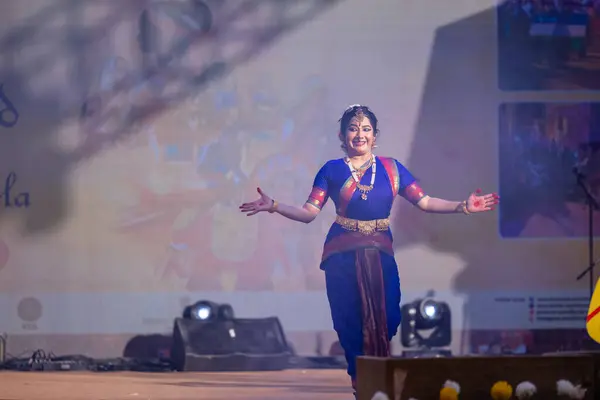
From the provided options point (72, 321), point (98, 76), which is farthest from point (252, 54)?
point (72, 321)

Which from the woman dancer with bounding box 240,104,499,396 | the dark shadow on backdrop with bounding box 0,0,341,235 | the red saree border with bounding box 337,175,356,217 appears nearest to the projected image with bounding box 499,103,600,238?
the woman dancer with bounding box 240,104,499,396

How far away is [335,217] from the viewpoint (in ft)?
19.0

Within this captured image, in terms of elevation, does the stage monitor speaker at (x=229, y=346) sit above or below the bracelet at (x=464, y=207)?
below

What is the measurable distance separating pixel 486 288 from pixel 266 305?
137 cm

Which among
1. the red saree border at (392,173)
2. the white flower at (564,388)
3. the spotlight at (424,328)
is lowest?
the white flower at (564,388)

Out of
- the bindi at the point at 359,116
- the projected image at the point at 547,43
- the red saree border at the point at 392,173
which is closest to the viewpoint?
the red saree border at the point at 392,173

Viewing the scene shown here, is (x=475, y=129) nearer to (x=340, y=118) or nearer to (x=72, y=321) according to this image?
(x=340, y=118)

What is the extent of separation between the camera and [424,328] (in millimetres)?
6344

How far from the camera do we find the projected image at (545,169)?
21.6 ft

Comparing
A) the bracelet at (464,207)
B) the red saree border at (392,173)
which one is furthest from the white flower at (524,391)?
the red saree border at (392,173)

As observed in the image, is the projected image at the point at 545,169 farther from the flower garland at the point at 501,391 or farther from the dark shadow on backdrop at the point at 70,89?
the flower garland at the point at 501,391

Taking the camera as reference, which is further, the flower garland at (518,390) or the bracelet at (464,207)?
the bracelet at (464,207)

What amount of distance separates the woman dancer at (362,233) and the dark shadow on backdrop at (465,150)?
2.57ft

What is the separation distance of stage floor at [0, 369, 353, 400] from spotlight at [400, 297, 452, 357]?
0.46m
